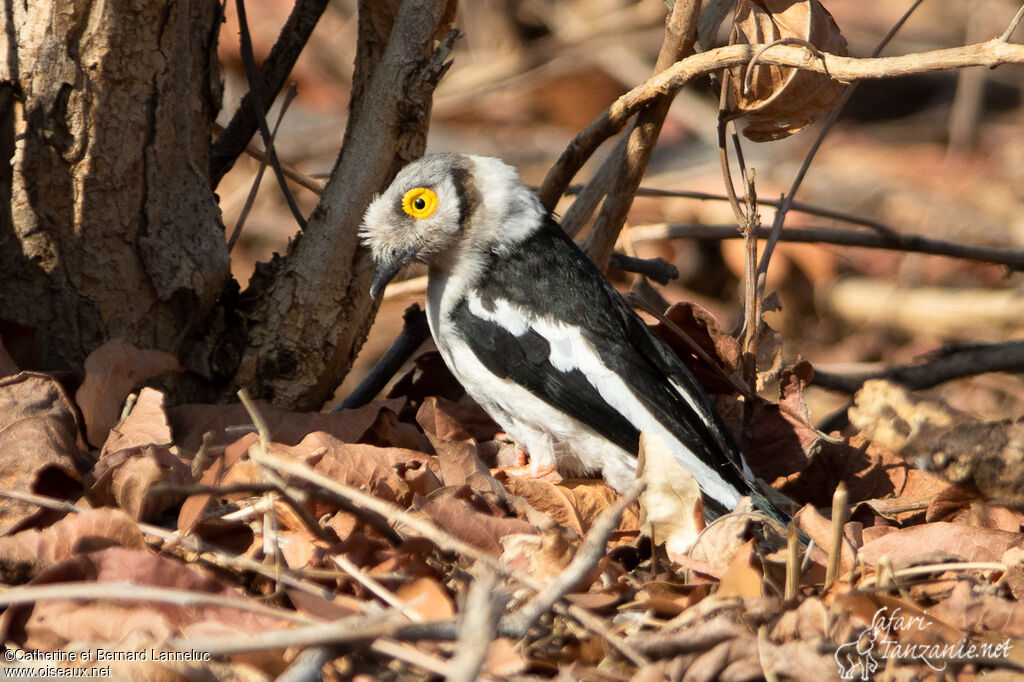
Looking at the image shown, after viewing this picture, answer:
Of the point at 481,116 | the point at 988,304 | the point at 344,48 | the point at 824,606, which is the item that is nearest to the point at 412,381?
the point at 824,606

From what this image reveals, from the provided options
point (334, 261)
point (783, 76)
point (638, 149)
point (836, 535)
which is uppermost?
point (783, 76)

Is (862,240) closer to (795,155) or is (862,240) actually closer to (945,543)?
(945,543)

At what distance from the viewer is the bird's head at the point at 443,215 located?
10.6ft

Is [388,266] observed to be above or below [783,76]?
Answer: below

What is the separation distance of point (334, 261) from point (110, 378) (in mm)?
791

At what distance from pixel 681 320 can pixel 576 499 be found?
32.6 inches

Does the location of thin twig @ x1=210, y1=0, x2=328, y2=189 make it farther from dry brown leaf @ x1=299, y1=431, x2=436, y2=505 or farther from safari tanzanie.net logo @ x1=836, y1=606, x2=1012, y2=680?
safari tanzanie.net logo @ x1=836, y1=606, x2=1012, y2=680

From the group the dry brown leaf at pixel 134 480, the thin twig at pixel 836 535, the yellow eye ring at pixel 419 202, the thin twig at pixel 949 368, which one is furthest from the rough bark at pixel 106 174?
the thin twig at pixel 949 368

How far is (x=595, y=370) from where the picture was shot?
3.04m

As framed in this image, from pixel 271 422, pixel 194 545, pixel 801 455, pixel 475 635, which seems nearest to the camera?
pixel 475 635

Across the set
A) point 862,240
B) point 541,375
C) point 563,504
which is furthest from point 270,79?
point 862,240

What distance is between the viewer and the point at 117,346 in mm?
2732

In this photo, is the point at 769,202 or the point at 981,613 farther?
the point at 769,202

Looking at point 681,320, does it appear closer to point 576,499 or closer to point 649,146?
point 649,146
